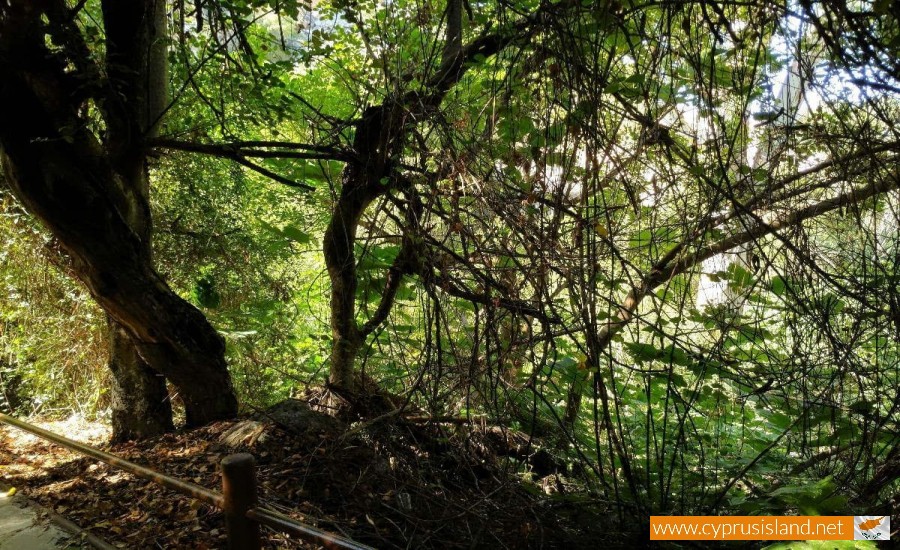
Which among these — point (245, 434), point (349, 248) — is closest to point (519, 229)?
point (349, 248)

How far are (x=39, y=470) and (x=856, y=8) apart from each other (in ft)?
18.3

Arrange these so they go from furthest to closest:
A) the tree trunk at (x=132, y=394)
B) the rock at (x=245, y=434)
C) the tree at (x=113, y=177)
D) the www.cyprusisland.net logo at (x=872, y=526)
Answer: the tree trunk at (x=132, y=394), the rock at (x=245, y=434), the tree at (x=113, y=177), the www.cyprusisland.net logo at (x=872, y=526)

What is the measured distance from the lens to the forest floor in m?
2.72

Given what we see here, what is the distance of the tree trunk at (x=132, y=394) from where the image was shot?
14.1 ft

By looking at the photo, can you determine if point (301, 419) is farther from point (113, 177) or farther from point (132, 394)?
point (113, 177)

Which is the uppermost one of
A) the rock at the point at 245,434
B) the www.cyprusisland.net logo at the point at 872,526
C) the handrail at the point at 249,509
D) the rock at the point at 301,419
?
the rock at the point at 301,419

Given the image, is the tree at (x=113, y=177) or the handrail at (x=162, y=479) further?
the tree at (x=113, y=177)

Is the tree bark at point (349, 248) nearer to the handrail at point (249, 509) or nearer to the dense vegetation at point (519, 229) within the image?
the dense vegetation at point (519, 229)

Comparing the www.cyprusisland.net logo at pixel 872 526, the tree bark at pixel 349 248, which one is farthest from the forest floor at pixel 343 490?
the www.cyprusisland.net logo at pixel 872 526

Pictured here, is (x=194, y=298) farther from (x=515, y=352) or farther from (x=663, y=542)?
(x=663, y=542)

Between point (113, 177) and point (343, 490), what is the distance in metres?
2.47

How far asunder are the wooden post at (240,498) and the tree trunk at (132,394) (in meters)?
2.48

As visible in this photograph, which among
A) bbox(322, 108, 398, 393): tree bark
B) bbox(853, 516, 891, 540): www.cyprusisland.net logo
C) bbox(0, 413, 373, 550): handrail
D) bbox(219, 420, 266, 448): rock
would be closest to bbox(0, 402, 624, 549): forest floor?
bbox(219, 420, 266, 448): rock

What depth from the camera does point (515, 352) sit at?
238cm
